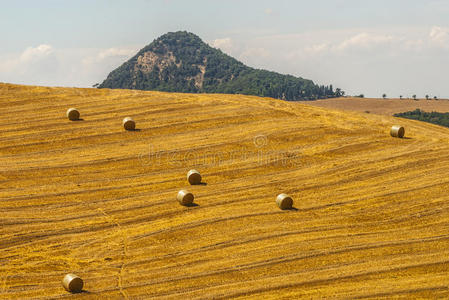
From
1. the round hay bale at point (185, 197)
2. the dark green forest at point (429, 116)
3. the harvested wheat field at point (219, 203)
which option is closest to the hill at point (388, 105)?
the dark green forest at point (429, 116)

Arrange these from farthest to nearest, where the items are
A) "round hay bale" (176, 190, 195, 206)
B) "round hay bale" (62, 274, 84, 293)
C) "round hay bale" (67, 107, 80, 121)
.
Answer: "round hay bale" (67, 107, 80, 121)
"round hay bale" (176, 190, 195, 206)
"round hay bale" (62, 274, 84, 293)

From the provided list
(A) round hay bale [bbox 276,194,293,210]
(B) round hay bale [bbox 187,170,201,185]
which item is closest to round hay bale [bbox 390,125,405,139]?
(A) round hay bale [bbox 276,194,293,210]

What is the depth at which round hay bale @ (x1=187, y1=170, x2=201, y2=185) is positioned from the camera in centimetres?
2314

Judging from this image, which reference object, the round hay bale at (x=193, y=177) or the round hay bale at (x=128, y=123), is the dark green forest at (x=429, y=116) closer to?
the round hay bale at (x=128, y=123)

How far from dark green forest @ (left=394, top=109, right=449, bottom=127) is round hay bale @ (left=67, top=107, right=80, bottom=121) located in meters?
89.9

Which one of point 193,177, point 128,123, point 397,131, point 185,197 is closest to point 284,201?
point 185,197

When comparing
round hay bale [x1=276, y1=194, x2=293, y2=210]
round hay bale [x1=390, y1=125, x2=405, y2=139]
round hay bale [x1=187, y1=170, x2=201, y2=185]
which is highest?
round hay bale [x1=390, y1=125, x2=405, y2=139]

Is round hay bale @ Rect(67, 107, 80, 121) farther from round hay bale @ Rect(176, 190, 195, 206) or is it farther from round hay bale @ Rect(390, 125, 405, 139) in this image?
round hay bale @ Rect(390, 125, 405, 139)

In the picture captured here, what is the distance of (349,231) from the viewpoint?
19734 mm

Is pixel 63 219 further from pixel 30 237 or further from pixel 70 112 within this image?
pixel 70 112

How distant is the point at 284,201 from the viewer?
2091 centimetres

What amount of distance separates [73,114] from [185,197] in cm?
1258

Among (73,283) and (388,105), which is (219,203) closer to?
(73,283)

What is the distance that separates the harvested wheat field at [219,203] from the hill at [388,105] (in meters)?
105
